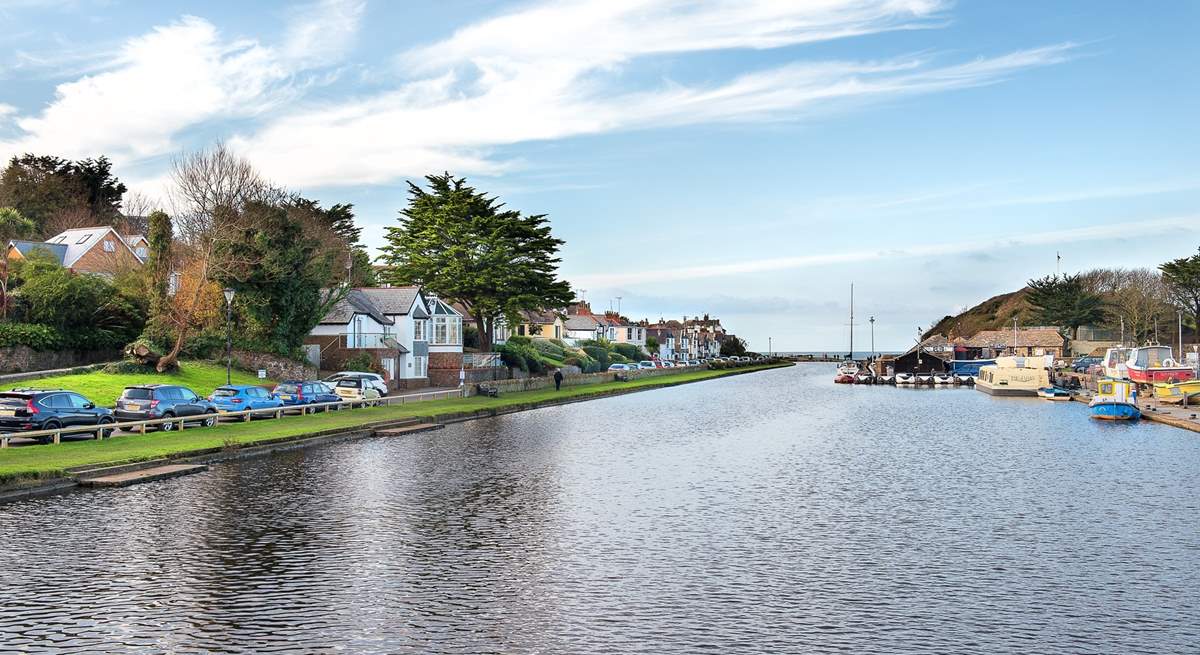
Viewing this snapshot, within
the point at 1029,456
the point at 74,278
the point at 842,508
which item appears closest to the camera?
the point at 842,508

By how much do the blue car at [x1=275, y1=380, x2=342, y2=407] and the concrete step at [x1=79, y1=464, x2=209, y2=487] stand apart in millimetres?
21022

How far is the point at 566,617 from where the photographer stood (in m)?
17.8

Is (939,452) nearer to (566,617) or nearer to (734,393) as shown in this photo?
(566,617)

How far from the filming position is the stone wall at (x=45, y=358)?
5986 cm

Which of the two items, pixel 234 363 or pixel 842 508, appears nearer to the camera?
pixel 842 508

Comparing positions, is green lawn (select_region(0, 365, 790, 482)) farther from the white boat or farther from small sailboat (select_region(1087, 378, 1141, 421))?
the white boat

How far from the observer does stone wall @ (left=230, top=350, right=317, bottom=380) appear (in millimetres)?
72562

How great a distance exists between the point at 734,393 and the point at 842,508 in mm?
81929

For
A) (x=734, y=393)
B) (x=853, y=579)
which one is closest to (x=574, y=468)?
(x=853, y=579)

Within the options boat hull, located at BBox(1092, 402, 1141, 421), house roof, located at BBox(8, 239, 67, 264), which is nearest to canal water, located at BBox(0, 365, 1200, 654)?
boat hull, located at BBox(1092, 402, 1141, 421)

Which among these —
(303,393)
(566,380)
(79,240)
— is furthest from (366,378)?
(79,240)

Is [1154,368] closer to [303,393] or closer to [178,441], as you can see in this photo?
[303,393]

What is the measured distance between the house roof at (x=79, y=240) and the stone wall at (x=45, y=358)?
40.2 metres

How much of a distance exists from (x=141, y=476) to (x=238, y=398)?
19897 millimetres
